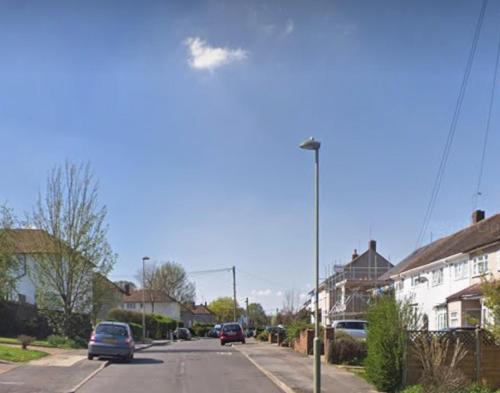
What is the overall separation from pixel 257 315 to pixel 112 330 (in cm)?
10518

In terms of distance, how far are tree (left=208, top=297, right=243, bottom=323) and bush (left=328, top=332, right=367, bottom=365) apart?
114m

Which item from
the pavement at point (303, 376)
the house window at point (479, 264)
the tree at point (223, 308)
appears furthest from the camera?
the tree at point (223, 308)

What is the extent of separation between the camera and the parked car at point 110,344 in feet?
87.9

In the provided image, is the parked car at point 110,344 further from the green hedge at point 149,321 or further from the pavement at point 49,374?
the green hedge at point 149,321

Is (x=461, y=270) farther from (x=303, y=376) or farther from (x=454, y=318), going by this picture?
(x=303, y=376)

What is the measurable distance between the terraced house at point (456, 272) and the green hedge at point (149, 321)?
2415 cm

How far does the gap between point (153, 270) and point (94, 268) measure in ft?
229

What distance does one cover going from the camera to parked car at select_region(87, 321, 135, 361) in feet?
87.9

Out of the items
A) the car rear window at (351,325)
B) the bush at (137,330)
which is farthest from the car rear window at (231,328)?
the car rear window at (351,325)

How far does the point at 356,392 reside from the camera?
17656mm

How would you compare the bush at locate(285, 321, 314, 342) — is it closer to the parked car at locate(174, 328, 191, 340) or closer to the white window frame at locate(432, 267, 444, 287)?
the white window frame at locate(432, 267, 444, 287)

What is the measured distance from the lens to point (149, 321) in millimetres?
70125

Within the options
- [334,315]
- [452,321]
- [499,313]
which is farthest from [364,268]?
[499,313]

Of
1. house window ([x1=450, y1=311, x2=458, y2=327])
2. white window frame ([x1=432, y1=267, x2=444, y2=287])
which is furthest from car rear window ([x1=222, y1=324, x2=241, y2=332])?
house window ([x1=450, y1=311, x2=458, y2=327])
